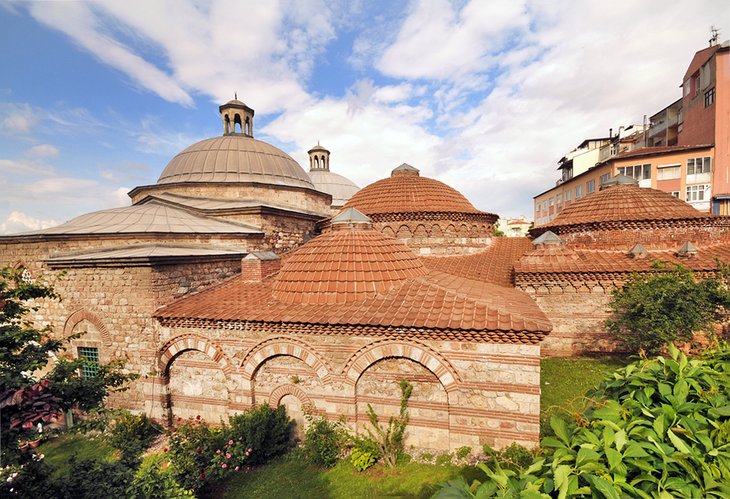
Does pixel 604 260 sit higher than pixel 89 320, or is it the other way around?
pixel 604 260

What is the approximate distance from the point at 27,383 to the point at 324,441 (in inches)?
182

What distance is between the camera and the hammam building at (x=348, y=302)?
19.3 feet

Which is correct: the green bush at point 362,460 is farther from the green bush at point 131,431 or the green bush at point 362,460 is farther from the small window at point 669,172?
the small window at point 669,172

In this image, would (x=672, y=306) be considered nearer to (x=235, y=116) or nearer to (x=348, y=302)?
(x=348, y=302)

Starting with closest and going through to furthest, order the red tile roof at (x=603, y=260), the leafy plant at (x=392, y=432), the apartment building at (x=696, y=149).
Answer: the leafy plant at (x=392, y=432)
the red tile roof at (x=603, y=260)
the apartment building at (x=696, y=149)

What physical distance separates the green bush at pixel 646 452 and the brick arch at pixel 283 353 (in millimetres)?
4917

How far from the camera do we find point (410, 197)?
14.0 metres

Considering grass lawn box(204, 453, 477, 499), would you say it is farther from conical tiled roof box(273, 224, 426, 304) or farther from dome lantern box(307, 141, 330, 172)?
dome lantern box(307, 141, 330, 172)

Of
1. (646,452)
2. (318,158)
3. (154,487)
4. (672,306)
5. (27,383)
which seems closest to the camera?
(646,452)

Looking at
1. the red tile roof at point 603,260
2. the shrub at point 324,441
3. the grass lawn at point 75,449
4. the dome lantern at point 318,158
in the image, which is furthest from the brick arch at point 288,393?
the dome lantern at point 318,158

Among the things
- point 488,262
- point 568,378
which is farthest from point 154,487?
point 488,262

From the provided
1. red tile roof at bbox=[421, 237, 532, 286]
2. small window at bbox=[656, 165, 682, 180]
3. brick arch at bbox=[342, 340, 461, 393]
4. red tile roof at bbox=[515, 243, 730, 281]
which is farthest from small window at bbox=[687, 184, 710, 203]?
brick arch at bbox=[342, 340, 461, 393]

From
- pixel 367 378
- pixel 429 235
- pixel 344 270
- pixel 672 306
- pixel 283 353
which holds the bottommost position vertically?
pixel 367 378

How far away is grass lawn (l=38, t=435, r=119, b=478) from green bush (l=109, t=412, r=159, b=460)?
0.27 metres
